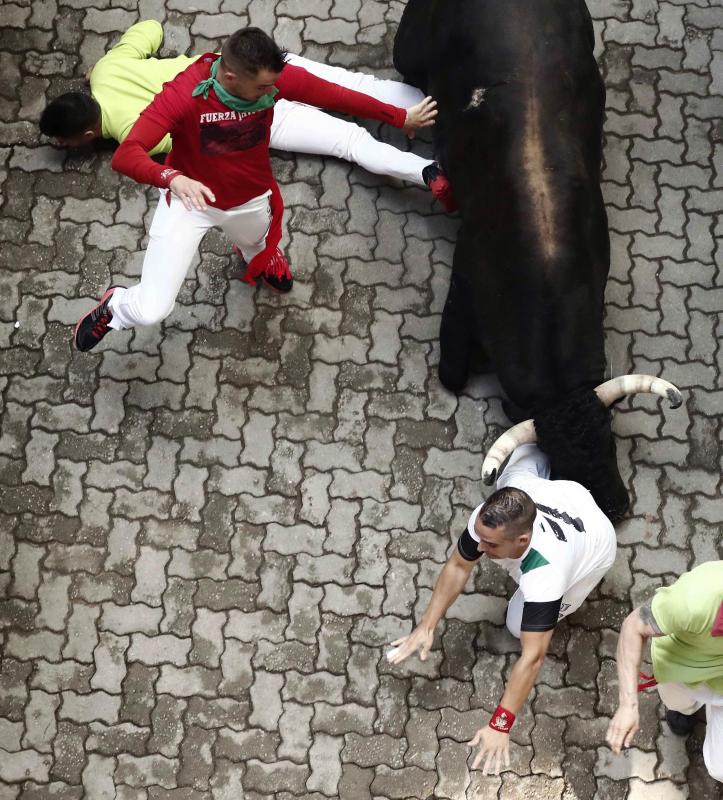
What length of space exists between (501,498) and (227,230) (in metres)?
2.25

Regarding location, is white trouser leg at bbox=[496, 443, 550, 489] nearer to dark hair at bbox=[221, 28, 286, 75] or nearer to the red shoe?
the red shoe

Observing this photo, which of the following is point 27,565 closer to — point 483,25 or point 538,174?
point 538,174

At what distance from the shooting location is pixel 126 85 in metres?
6.54

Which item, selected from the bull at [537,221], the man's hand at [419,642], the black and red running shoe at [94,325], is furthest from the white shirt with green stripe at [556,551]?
the black and red running shoe at [94,325]

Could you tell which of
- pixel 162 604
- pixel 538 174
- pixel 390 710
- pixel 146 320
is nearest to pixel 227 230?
pixel 146 320

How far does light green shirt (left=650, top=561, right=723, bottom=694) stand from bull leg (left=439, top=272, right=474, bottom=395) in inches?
81.4

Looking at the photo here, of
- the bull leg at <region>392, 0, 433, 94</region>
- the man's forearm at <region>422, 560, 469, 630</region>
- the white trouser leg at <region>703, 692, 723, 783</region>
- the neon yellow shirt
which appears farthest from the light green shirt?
the neon yellow shirt

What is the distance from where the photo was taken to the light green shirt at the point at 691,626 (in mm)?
4250

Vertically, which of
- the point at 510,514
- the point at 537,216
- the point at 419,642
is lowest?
the point at 419,642

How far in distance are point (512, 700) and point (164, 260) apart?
2.90 meters

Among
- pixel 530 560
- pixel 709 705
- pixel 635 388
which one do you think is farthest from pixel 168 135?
pixel 709 705

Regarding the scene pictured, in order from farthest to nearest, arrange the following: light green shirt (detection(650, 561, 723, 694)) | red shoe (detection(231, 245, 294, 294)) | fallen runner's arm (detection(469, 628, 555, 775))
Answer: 1. red shoe (detection(231, 245, 294, 294))
2. fallen runner's arm (detection(469, 628, 555, 775))
3. light green shirt (detection(650, 561, 723, 694))

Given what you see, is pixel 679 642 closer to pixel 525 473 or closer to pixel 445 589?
pixel 445 589

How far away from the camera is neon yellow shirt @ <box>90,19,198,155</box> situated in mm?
6527
